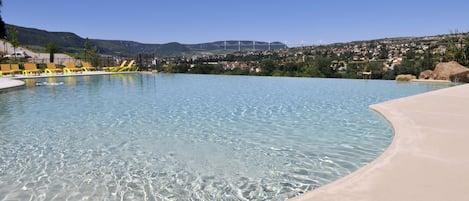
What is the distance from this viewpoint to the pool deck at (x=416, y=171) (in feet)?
7.30

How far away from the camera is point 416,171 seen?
104 inches

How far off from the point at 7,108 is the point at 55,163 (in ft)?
16.4

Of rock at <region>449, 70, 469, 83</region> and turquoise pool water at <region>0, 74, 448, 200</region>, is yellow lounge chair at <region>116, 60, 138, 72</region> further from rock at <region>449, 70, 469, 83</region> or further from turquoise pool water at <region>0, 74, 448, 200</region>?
rock at <region>449, 70, 469, 83</region>

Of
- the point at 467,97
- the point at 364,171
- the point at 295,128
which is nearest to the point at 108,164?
the point at 364,171

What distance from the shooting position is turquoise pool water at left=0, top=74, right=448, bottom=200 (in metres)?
2.86

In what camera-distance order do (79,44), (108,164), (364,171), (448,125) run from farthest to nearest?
1. (79,44)
2. (448,125)
3. (108,164)
4. (364,171)

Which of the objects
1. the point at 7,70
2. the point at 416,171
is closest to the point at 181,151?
the point at 416,171

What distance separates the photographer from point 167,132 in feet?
16.4

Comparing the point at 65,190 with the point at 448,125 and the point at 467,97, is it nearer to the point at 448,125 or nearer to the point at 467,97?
the point at 448,125

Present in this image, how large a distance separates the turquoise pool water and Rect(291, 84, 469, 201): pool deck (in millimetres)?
393

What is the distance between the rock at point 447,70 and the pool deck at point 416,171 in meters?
10.7

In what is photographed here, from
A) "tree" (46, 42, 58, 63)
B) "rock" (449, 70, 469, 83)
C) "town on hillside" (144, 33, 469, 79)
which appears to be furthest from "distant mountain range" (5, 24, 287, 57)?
"rock" (449, 70, 469, 83)

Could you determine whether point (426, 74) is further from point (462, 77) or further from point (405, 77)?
point (462, 77)

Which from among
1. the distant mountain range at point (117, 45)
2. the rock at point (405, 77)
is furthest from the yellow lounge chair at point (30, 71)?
the distant mountain range at point (117, 45)
